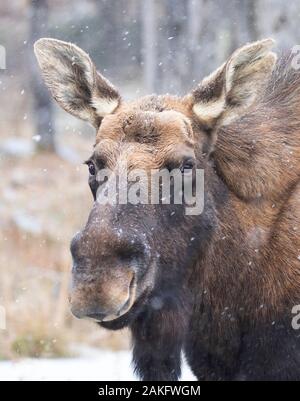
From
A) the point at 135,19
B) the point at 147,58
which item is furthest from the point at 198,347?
the point at 135,19

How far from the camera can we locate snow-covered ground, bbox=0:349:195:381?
9.55 m

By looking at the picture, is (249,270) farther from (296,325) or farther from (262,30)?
(262,30)

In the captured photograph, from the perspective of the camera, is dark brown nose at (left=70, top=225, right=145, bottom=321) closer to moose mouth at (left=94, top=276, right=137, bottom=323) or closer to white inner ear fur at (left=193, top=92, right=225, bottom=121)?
moose mouth at (left=94, top=276, right=137, bottom=323)

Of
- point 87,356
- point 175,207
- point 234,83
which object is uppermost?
point 234,83

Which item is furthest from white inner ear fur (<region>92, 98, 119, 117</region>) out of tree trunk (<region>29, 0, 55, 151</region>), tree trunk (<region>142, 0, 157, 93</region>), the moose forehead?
tree trunk (<region>29, 0, 55, 151</region>)

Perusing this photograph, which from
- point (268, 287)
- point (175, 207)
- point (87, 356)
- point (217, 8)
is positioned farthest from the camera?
point (217, 8)

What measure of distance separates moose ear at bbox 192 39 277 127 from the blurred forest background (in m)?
5.36

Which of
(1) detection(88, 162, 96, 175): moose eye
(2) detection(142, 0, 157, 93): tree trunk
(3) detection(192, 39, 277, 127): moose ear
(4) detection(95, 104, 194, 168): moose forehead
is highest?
Answer: (2) detection(142, 0, 157, 93): tree trunk

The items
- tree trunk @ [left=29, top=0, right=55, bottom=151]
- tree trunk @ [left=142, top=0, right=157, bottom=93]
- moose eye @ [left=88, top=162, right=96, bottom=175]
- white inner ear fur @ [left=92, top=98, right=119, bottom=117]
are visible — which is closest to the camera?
moose eye @ [left=88, top=162, right=96, bottom=175]

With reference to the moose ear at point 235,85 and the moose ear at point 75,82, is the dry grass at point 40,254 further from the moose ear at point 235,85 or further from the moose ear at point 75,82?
the moose ear at point 235,85

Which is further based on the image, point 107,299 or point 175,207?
point 175,207

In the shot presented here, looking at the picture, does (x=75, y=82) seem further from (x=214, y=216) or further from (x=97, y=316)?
(x=97, y=316)

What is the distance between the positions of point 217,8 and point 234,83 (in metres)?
9.25

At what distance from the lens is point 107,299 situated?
209 inches
